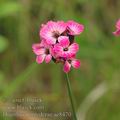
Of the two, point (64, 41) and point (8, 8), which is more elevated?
point (8, 8)

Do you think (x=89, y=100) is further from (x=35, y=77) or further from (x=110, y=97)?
(x=35, y=77)

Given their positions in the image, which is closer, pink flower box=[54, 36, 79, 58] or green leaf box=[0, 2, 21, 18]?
pink flower box=[54, 36, 79, 58]

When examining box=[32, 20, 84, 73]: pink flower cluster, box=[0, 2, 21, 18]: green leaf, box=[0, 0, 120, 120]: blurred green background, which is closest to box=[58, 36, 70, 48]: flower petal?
box=[32, 20, 84, 73]: pink flower cluster

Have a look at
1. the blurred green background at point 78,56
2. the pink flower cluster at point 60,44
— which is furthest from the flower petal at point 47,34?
the blurred green background at point 78,56

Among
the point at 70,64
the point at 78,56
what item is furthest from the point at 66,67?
the point at 78,56

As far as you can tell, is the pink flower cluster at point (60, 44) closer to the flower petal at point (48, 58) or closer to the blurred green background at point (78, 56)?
the flower petal at point (48, 58)

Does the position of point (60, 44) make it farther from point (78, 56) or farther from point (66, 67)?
point (78, 56)

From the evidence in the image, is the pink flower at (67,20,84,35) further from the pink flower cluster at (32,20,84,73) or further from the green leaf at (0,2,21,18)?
the green leaf at (0,2,21,18)
